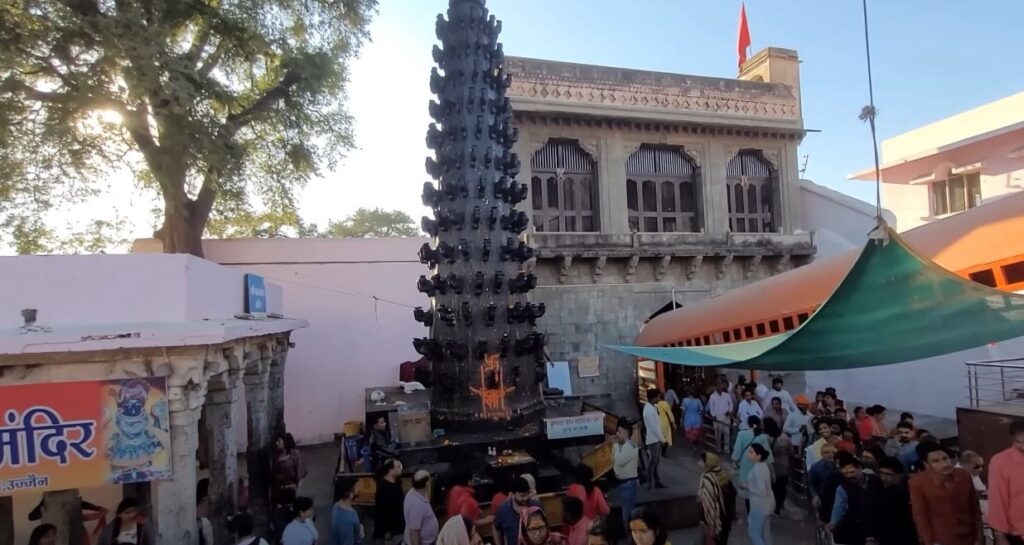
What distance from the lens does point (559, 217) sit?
17.9m

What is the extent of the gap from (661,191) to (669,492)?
40.8 ft

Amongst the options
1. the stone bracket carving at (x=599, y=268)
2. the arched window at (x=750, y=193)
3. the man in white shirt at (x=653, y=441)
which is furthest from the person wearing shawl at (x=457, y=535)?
the arched window at (x=750, y=193)

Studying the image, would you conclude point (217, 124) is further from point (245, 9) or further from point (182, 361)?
point (182, 361)

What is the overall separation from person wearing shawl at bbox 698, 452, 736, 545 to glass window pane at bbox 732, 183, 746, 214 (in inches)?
599

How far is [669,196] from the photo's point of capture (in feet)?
62.5

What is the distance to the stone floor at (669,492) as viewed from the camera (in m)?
7.42

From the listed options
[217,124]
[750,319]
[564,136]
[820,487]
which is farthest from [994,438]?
[217,124]

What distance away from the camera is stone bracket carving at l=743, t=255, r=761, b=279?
1856 centimetres

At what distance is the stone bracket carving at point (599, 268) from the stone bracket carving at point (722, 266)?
3.83m

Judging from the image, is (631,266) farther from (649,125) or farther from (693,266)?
(649,125)

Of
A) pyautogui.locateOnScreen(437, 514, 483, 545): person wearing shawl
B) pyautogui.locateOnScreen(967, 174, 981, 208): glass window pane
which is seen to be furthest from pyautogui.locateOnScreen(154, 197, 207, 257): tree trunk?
pyautogui.locateOnScreen(967, 174, 981, 208): glass window pane

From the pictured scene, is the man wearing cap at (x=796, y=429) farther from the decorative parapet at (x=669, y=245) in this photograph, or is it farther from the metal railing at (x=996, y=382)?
the decorative parapet at (x=669, y=245)

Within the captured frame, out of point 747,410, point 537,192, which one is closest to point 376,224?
point 537,192

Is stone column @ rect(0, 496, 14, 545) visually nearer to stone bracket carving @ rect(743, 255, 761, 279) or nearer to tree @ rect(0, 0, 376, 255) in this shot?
tree @ rect(0, 0, 376, 255)
